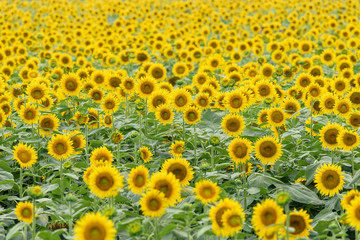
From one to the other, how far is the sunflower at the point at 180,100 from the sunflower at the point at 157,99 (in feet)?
0.40

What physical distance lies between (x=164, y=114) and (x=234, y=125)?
29.2 inches

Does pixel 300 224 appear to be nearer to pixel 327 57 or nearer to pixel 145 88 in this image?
pixel 145 88

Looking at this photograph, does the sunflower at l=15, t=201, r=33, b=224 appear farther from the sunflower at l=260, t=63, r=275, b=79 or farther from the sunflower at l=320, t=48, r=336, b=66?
the sunflower at l=320, t=48, r=336, b=66

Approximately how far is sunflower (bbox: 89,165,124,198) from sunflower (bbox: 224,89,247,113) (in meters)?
1.70

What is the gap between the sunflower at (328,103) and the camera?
4.33m

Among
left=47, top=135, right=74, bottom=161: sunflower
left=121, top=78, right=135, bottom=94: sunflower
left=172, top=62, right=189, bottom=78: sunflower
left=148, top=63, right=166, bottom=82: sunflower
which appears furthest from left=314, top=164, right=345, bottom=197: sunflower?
left=172, top=62, right=189, bottom=78: sunflower

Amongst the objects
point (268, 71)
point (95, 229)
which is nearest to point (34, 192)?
point (95, 229)

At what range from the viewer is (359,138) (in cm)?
356

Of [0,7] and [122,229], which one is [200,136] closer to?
[122,229]

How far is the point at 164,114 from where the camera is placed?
4371 millimetres

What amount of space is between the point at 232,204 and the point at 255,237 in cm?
78

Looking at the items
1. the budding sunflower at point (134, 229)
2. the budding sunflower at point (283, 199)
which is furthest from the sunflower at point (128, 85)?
the budding sunflower at point (283, 199)

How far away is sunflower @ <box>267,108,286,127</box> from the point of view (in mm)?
4055

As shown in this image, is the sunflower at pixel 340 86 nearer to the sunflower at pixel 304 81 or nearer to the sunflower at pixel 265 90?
the sunflower at pixel 304 81
